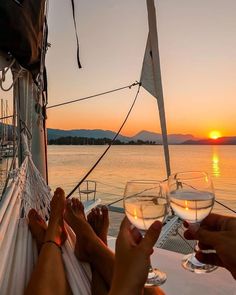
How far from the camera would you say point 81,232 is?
1239mm

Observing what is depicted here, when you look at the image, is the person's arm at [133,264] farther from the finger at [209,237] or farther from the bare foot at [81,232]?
the bare foot at [81,232]

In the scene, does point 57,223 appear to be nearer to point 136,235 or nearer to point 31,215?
point 31,215

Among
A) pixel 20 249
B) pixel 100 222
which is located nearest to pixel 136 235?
pixel 20 249

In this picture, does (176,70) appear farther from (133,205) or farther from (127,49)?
(133,205)

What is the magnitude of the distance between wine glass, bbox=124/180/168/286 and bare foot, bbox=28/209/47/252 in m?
0.51

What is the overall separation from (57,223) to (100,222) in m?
0.32

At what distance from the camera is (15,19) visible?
1.22 metres

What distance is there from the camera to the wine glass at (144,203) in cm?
66

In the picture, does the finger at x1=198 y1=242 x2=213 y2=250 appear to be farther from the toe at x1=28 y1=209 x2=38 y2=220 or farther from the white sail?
the white sail

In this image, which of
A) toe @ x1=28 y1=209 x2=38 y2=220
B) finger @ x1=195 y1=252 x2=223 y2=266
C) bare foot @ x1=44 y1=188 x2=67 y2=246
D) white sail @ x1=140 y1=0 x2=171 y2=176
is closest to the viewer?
finger @ x1=195 y1=252 x2=223 y2=266

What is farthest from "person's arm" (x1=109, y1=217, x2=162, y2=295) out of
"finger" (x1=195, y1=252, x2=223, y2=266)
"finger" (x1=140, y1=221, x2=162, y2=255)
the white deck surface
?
the white deck surface

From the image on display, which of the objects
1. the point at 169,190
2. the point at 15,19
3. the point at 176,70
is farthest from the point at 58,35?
the point at 176,70

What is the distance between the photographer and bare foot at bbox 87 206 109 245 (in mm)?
1424

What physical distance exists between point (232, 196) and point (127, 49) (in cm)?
817
